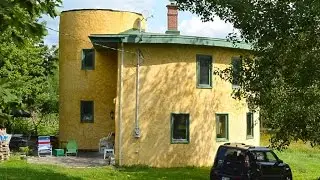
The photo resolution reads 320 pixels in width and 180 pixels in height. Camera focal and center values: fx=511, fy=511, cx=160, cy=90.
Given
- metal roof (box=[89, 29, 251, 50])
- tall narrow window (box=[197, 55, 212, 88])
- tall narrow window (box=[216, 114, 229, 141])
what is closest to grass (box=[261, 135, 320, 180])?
tall narrow window (box=[216, 114, 229, 141])

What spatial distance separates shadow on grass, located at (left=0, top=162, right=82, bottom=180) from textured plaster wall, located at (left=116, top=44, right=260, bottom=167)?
424 centimetres

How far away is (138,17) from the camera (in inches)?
1206

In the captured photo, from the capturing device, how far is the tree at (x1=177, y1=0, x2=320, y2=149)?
12.9 m

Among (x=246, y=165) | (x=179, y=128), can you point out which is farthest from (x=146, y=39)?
(x=246, y=165)

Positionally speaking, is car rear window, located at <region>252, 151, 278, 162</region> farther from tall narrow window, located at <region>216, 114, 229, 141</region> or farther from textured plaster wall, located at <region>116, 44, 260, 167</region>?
tall narrow window, located at <region>216, 114, 229, 141</region>

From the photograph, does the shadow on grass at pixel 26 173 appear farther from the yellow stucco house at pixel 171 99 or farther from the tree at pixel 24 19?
the tree at pixel 24 19

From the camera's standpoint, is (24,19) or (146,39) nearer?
(24,19)

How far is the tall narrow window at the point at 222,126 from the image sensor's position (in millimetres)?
26570

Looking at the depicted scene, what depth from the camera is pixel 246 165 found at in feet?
54.5

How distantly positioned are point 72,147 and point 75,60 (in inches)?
204

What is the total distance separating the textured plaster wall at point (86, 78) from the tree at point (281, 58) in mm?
13051

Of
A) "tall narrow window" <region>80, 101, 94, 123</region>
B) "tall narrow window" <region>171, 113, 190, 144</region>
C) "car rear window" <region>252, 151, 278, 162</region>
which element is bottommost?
"car rear window" <region>252, 151, 278, 162</region>

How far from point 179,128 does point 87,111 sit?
21.5 ft

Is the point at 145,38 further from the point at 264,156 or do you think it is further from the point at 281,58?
the point at 281,58
